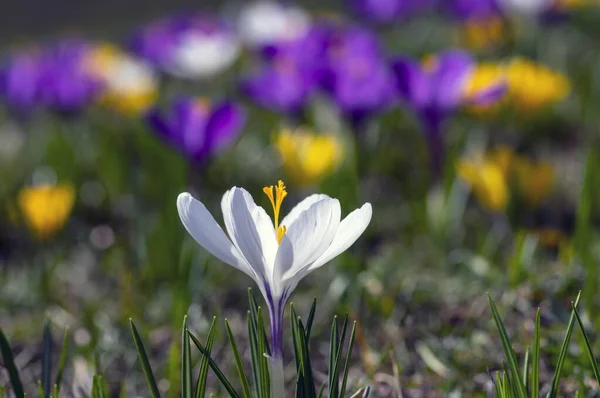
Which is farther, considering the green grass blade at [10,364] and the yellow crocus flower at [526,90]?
the yellow crocus flower at [526,90]

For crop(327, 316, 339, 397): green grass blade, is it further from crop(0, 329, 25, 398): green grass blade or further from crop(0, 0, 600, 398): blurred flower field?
crop(0, 329, 25, 398): green grass blade

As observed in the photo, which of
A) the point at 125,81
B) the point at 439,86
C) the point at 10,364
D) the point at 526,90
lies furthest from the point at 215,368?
the point at 125,81

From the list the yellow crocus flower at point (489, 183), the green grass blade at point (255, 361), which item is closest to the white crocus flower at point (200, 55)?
the yellow crocus flower at point (489, 183)

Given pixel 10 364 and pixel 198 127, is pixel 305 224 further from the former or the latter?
pixel 198 127

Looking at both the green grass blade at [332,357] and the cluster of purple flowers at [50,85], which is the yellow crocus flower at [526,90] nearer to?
the cluster of purple flowers at [50,85]

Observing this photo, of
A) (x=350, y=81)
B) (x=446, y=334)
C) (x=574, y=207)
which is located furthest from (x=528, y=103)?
(x=446, y=334)

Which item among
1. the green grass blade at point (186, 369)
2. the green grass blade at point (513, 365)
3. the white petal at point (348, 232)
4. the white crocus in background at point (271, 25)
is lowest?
the green grass blade at point (513, 365)
